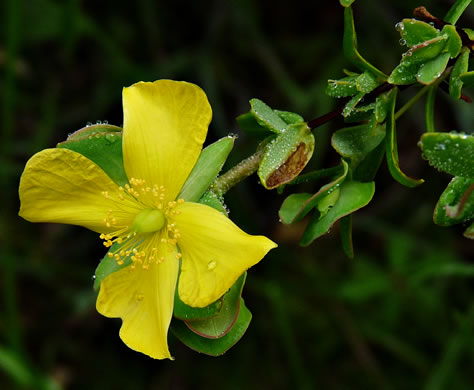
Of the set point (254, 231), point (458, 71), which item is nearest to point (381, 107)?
point (458, 71)

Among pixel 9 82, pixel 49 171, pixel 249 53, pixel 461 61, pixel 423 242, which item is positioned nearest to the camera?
pixel 461 61

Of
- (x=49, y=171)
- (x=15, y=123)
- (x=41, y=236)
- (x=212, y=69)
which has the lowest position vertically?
(x=41, y=236)

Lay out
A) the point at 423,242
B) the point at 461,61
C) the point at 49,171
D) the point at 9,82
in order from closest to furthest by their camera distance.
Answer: the point at 461,61, the point at 49,171, the point at 9,82, the point at 423,242

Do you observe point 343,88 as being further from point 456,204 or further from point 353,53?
point 456,204

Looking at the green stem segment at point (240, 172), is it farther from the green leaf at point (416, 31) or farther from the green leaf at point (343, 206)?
the green leaf at point (416, 31)

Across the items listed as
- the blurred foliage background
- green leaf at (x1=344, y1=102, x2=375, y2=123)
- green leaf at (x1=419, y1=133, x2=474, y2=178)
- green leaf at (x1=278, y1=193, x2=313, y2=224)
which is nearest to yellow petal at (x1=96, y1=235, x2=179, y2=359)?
green leaf at (x1=278, y1=193, x2=313, y2=224)

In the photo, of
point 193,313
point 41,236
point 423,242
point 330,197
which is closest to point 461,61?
point 330,197

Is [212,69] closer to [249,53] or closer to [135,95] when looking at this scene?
[249,53]
